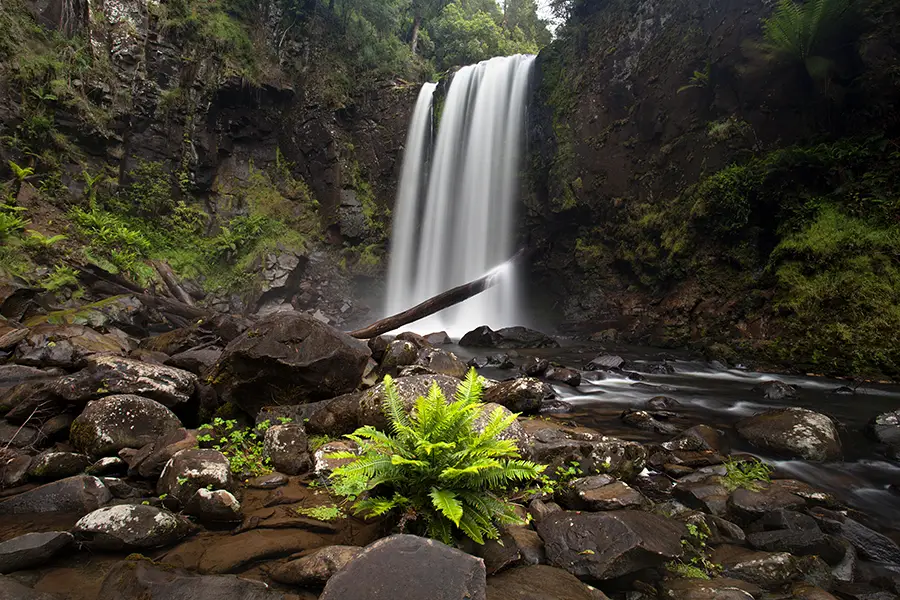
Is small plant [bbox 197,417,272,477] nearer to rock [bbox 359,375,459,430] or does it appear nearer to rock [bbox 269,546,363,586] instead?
rock [bbox 359,375,459,430]

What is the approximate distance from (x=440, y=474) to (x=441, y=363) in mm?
4679

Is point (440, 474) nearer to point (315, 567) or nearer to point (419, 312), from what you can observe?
point (315, 567)

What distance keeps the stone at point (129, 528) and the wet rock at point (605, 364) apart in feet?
28.0

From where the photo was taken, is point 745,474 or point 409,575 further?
point 745,474

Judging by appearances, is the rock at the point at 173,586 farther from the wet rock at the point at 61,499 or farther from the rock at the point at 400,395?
the rock at the point at 400,395

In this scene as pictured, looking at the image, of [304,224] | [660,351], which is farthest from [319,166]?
[660,351]

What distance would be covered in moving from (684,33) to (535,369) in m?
12.4

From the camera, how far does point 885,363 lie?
24.7ft

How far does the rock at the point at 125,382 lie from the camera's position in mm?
4320

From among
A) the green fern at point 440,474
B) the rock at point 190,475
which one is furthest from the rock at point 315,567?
the rock at point 190,475

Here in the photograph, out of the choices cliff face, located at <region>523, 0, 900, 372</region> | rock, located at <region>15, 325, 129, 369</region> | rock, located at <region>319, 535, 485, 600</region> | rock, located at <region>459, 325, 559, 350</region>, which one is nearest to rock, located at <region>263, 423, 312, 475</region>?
rock, located at <region>319, 535, 485, 600</region>

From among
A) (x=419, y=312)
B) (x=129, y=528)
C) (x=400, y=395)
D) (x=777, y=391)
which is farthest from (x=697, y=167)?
(x=129, y=528)

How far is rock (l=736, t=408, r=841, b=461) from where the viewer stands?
4.58 metres

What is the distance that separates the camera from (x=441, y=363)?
715 centimetres
